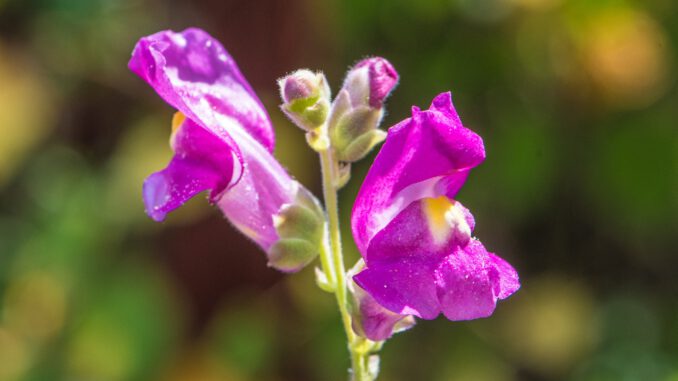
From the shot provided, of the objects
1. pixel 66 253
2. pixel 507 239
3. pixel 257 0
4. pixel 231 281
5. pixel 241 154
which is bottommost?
pixel 231 281

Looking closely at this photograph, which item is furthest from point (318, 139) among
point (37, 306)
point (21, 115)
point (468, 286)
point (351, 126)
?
point (21, 115)

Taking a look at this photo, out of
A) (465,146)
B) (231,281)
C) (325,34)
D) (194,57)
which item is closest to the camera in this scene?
(465,146)

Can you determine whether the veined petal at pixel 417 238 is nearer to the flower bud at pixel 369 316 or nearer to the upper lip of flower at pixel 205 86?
the flower bud at pixel 369 316

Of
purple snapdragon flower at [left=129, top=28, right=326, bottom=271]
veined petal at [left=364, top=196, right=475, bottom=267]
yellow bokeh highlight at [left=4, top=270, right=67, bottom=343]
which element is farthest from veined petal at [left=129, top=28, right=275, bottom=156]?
yellow bokeh highlight at [left=4, top=270, right=67, bottom=343]

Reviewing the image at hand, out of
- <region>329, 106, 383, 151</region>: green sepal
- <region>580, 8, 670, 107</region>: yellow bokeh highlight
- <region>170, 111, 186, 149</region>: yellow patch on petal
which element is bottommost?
<region>580, 8, 670, 107</region>: yellow bokeh highlight

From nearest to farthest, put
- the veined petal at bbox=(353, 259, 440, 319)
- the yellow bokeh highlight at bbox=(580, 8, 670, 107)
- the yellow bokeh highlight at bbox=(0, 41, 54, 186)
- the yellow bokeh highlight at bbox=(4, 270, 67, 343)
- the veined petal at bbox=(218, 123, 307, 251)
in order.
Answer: the veined petal at bbox=(353, 259, 440, 319), the veined petal at bbox=(218, 123, 307, 251), the yellow bokeh highlight at bbox=(4, 270, 67, 343), the yellow bokeh highlight at bbox=(580, 8, 670, 107), the yellow bokeh highlight at bbox=(0, 41, 54, 186)

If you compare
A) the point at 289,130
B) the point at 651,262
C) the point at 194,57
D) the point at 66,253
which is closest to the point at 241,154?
the point at 194,57

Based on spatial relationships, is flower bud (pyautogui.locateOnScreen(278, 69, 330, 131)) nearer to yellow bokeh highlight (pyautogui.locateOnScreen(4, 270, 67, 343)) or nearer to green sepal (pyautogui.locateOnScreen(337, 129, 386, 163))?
green sepal (pyautogui.locateOnScreen(337, 129, 386, 163))

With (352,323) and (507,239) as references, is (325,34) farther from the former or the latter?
(352,323)
